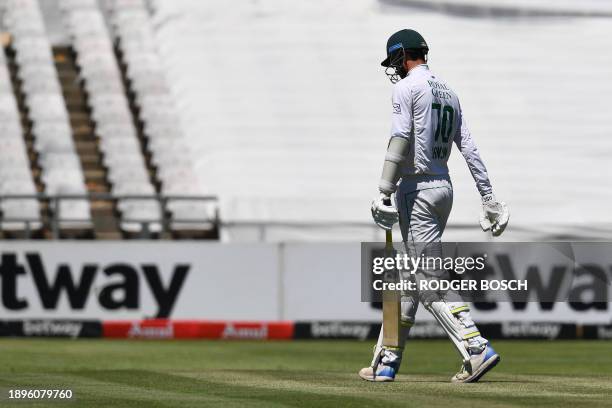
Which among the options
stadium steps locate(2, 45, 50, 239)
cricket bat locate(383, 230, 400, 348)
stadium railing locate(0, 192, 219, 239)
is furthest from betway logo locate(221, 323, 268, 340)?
cricket bat locate(383, 230, 400, 348)

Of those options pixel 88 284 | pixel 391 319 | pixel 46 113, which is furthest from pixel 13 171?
pixel 391 319

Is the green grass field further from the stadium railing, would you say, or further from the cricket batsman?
the stadium railing

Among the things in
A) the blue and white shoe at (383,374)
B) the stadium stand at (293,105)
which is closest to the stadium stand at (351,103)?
the stadium stand at (293,105)

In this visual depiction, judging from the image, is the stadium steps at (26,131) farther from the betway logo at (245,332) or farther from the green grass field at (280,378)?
the green grass field at (280,378)

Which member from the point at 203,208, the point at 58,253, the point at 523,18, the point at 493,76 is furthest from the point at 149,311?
the point at 523,18

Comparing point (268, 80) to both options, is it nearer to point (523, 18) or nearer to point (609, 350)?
point (523, 18)

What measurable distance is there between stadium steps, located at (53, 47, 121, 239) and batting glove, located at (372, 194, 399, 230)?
11.8m

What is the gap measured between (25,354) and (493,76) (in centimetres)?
1451

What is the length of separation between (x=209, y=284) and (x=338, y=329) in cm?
169

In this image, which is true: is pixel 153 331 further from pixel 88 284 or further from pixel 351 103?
pixel 351 103

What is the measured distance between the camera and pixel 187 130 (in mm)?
24406

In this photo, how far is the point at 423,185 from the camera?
873 centimetres

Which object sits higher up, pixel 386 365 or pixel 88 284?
pixel 386 365

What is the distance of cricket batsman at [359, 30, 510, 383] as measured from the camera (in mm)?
8570
